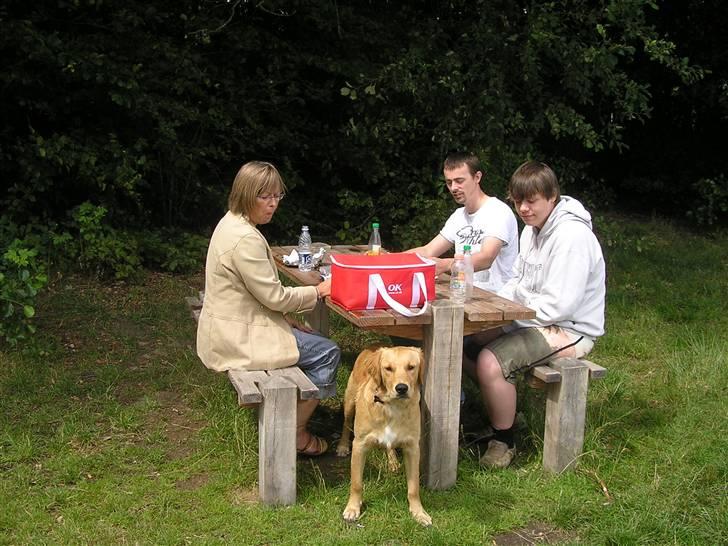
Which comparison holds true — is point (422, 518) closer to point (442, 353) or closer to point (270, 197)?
point (442, 353)

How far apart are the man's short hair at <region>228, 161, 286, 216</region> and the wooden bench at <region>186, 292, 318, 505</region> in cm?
86

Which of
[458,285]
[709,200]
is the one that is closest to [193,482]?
[458,285]

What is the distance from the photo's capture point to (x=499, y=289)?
4.88 meters

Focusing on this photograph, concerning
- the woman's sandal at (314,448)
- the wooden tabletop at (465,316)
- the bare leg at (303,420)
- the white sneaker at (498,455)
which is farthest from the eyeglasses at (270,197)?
the white sneaker at (498,455)

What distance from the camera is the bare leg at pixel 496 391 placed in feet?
13.6

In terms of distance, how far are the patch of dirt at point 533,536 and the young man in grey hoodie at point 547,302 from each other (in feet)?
1.84

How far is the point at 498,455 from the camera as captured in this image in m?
4.23

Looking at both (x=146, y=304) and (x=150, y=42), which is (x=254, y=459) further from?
(x=150, y=42)

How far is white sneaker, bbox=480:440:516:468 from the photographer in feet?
13.8

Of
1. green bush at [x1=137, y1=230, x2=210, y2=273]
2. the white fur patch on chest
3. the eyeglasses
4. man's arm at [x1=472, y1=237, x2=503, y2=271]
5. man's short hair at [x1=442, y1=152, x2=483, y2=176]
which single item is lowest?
the white fur patch on chest

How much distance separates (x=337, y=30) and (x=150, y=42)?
2.19 m

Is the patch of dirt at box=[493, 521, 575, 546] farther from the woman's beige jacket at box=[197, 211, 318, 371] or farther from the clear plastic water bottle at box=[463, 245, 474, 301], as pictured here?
the woman's beige jacket at box=[197, 211, 318, 371]

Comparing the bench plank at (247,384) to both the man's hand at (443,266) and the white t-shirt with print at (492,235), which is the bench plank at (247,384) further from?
the white t-shirt with print at (492,235)

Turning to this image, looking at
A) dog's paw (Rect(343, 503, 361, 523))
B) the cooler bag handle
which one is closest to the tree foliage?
the cooler bag handle
